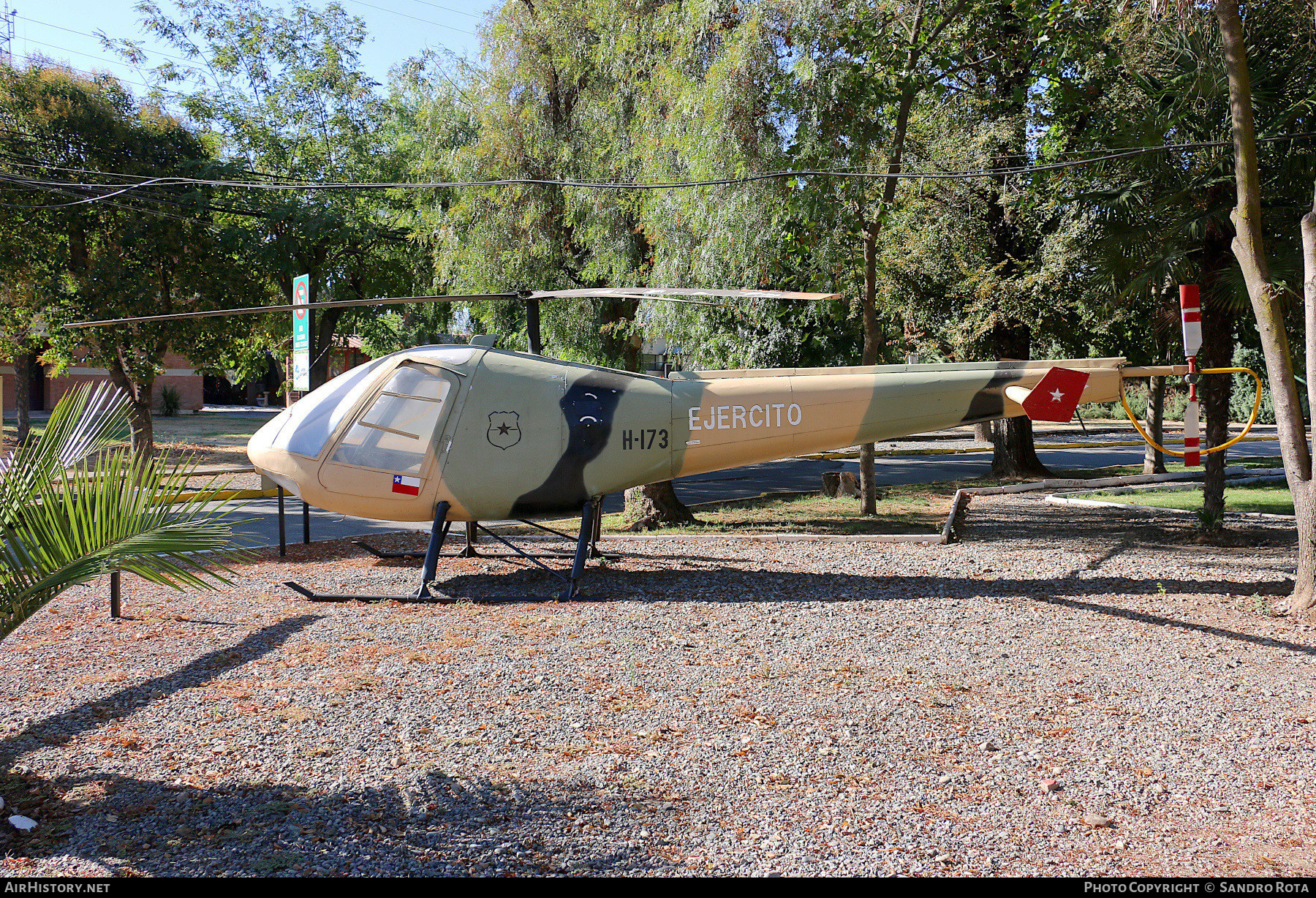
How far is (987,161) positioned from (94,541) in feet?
50.4

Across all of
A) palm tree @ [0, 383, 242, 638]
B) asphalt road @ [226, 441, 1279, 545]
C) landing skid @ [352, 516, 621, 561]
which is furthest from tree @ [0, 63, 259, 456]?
palm tree @ [0, 383, 242, 638]

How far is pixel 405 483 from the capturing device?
8188mm

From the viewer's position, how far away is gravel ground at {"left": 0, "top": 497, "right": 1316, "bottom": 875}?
3.54m

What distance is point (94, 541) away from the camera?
3.54 meters

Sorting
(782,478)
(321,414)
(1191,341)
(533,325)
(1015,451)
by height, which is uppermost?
(533,325)

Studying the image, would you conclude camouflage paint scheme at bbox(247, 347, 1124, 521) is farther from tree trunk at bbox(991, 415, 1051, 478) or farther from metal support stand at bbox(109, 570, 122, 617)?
tree trunk at bbox(991, 415, 1051, 478)

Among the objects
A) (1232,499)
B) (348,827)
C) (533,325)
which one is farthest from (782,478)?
(348,827)

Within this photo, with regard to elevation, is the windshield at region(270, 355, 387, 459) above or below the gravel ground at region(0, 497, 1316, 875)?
above

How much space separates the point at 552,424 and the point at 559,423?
0.07 metres

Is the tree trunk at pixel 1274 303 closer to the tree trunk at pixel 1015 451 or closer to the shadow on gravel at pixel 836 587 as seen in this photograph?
the shadow on gravel at pixel 836 587

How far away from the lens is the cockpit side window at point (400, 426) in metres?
8.20

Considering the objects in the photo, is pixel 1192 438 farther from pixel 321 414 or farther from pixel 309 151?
pixel 309 151

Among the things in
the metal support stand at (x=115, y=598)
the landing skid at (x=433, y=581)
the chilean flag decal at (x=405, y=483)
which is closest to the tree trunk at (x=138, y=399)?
the metal support stand at (x=115, y=598)

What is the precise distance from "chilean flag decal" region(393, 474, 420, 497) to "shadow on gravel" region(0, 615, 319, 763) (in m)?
1.63
